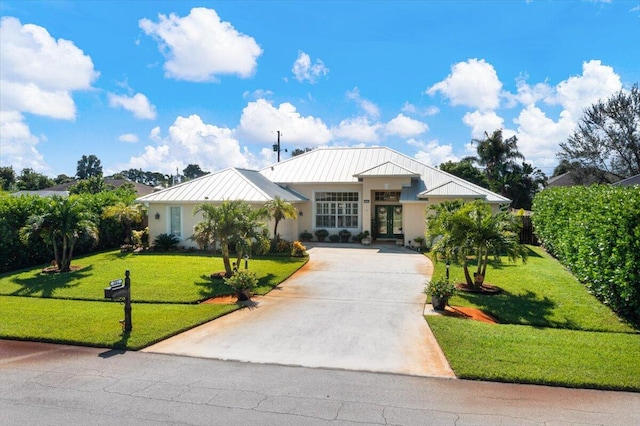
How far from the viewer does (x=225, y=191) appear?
22094mm

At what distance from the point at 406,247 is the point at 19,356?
59.8ft

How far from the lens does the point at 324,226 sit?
994 inches

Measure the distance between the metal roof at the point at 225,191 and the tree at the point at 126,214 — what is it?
0.73 meters

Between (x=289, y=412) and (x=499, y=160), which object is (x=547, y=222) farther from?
(x=499, y=160)

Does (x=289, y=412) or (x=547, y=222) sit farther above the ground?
(x=547, y=222)

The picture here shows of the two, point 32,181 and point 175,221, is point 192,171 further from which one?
point 175,221

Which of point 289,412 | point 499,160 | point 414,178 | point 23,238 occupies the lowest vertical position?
point 289,412

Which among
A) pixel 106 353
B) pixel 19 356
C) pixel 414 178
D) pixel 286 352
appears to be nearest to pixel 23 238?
pixel 19 356

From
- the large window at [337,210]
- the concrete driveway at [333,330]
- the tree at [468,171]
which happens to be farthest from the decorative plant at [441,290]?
the tree at [468,171]

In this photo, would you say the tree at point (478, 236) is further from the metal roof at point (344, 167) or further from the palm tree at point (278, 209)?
the metal roof at point (344, 167)

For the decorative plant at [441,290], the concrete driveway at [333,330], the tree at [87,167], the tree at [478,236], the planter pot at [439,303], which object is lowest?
the concrete driveway at [333,330]

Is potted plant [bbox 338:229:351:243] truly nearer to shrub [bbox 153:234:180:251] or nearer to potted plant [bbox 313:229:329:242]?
potted plant [bbox 313:229:329:242]

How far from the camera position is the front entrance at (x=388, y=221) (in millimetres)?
25281

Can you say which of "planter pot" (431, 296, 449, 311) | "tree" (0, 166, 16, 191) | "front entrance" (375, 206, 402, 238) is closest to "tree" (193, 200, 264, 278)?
"planter pot" (431, 296, 449, 311)
